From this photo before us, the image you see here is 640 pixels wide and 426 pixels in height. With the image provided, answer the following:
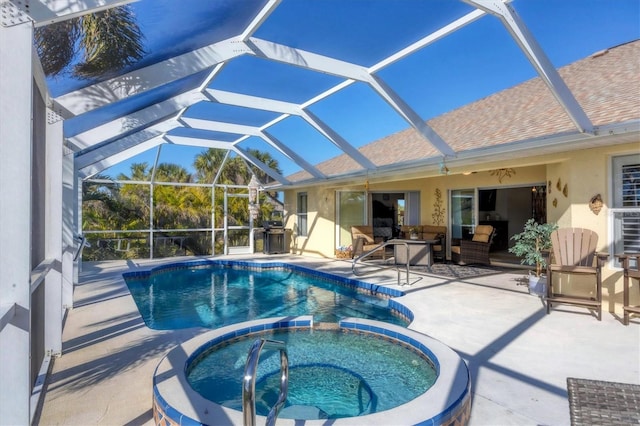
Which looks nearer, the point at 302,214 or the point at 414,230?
the point at 414,230

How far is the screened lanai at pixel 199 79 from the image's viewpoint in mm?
2289

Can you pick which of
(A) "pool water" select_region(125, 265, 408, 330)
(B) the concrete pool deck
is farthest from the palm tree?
(A) "pool water" select_region(125, 265, 408, 330)

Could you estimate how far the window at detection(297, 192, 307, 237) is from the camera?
53.8 feet

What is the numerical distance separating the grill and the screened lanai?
600cm

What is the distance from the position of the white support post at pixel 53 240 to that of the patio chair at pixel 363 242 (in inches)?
372

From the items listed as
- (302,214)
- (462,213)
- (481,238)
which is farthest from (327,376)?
(302,214)

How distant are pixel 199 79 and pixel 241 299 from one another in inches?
195

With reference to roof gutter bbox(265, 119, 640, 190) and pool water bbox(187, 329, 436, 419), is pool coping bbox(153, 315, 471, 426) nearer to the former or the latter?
pool water bbox(187, 329, 436, 419)

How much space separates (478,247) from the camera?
11555mm

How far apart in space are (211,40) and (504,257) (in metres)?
12.8

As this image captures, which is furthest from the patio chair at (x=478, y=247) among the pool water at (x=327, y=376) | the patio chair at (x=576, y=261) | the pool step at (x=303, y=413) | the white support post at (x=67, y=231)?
the white support post at (x=67, y=231)

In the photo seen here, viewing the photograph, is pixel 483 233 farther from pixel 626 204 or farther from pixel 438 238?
pixel 626 204

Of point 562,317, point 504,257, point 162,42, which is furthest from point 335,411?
point 504,257

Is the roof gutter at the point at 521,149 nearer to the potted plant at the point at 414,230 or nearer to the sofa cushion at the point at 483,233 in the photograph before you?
the potted plant at the point at 414,230
